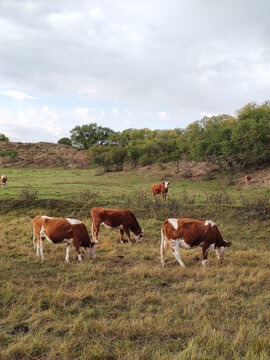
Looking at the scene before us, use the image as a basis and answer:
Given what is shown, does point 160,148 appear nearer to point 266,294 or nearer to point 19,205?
point 19,205

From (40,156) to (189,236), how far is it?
63905mm

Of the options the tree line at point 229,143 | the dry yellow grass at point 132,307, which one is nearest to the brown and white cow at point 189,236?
the dry yellow grass at point 132,307

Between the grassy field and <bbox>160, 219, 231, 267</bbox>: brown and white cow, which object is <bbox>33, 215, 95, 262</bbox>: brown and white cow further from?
<bbox>160, 219, 231, 267</bbox>: brown and white cow

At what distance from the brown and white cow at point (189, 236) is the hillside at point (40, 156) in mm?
54303

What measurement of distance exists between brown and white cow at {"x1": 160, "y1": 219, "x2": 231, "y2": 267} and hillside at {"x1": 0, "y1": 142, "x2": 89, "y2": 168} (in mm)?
54303

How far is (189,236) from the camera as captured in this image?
346 inches

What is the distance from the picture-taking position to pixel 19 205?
17547mm

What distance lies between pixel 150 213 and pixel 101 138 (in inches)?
2715

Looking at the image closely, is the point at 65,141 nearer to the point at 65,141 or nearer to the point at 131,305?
the point at 65,141

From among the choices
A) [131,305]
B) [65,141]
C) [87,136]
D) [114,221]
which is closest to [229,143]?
[114,221]

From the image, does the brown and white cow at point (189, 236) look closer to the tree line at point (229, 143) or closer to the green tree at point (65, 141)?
the tree line at point (229, 143)

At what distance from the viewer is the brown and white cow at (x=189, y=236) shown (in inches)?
347

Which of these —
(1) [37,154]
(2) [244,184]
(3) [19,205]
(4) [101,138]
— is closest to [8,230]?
(3) [19,205]

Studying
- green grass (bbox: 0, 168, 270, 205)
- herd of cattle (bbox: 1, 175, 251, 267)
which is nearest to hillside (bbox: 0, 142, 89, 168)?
green grass (bbox: 0, 168, 270, 205)
